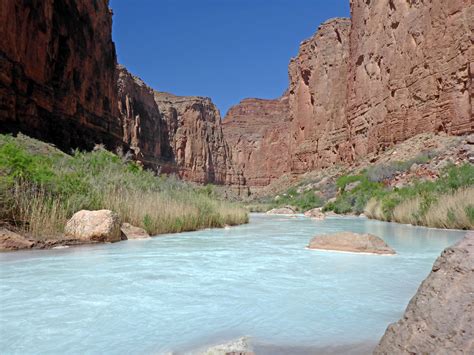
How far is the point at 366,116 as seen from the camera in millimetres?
32406

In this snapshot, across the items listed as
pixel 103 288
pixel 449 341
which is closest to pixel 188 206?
pixel 103 288

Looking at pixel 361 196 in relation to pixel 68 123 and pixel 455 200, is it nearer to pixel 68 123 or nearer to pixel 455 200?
pixel 455 200

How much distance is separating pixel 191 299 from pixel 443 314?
6.01 feet

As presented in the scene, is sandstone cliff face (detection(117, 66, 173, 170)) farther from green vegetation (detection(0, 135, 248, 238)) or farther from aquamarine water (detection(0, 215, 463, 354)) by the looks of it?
aquamarine water (detection(0, 215, 463, 354))

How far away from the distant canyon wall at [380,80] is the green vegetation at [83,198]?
1653 cm

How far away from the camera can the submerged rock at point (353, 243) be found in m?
5.59

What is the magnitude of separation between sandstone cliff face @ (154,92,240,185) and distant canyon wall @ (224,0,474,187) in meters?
30.0

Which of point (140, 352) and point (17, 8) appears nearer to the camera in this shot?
point (140, 352)

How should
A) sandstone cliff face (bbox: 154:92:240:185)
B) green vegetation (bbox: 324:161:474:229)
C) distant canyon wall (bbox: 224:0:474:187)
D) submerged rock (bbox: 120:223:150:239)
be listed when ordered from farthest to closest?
sandstone cliff face (bbox: 154:92:240:185)
distant canyon wall (bbox: 224:0:474:187)
green vegetation (bbox: 324:161:474:229)
submerged rock (bbox: 120:223:150:239)

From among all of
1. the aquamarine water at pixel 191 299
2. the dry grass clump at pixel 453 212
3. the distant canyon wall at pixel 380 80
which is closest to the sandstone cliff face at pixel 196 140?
the distant canyon wall at pixel 380 80

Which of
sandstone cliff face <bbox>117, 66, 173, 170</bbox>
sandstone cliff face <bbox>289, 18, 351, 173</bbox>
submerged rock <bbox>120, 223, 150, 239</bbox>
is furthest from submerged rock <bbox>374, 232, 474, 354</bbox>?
sandstone cliff face <bbox>117, 66, 173, 170</bbox>

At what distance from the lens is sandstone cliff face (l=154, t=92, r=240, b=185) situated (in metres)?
78.4

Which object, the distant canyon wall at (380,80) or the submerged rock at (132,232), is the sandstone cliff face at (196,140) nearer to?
the distant canyon wall at (380,80)

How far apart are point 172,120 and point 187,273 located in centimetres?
7621
